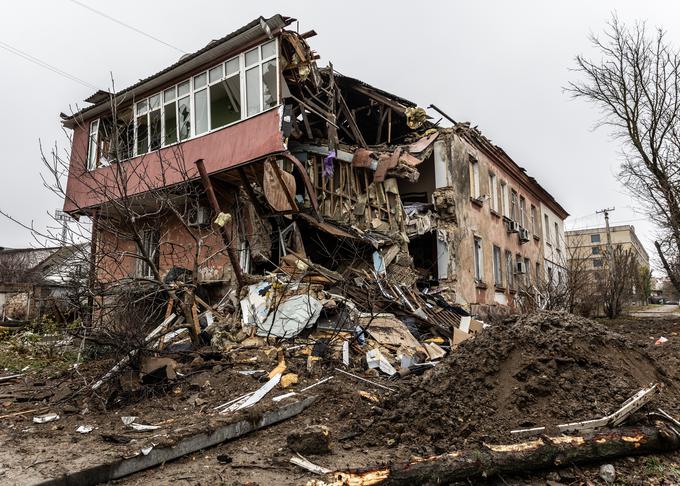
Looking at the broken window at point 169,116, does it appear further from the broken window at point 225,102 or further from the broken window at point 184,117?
the broken window at point 225,102

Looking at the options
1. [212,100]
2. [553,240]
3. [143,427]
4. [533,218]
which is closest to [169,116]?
[212,100]

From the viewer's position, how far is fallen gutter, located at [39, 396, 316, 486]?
384 centimetres

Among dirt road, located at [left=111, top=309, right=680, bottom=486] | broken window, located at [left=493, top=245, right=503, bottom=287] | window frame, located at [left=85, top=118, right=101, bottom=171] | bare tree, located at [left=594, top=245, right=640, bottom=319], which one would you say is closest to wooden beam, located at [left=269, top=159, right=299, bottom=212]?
dirt road, located at [left=111, top=309, right=680, bottom=486]

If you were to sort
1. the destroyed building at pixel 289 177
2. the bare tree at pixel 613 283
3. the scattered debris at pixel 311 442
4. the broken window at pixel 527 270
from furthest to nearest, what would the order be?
the bare tree at pixel 613 283, the broken window at pixel 527 270, the destroyed building at pixel 289 177, the scattered debris at pixel 311 442

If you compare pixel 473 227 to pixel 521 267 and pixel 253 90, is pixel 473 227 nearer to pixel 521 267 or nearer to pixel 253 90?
pixel 521 267

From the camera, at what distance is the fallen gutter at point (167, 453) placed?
12.6ft

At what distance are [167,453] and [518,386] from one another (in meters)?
3.58

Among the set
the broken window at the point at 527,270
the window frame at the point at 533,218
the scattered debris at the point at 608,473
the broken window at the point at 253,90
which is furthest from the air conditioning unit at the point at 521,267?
the scattered debris at the point at 608,473

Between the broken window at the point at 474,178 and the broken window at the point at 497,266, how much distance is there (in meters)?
2.18

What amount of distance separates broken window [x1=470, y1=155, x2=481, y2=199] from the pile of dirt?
426 inches

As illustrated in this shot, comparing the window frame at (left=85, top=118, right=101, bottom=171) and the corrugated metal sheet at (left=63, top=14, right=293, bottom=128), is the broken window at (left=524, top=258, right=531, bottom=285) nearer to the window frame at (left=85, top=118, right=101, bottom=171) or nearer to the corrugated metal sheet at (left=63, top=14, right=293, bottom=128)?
the corrugated metal sheet at (left=63, top=14, right=293, bottom=128)

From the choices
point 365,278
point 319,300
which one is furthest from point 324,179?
point 319,300

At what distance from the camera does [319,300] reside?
9.55m

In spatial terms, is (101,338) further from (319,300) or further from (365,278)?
(365,278)
